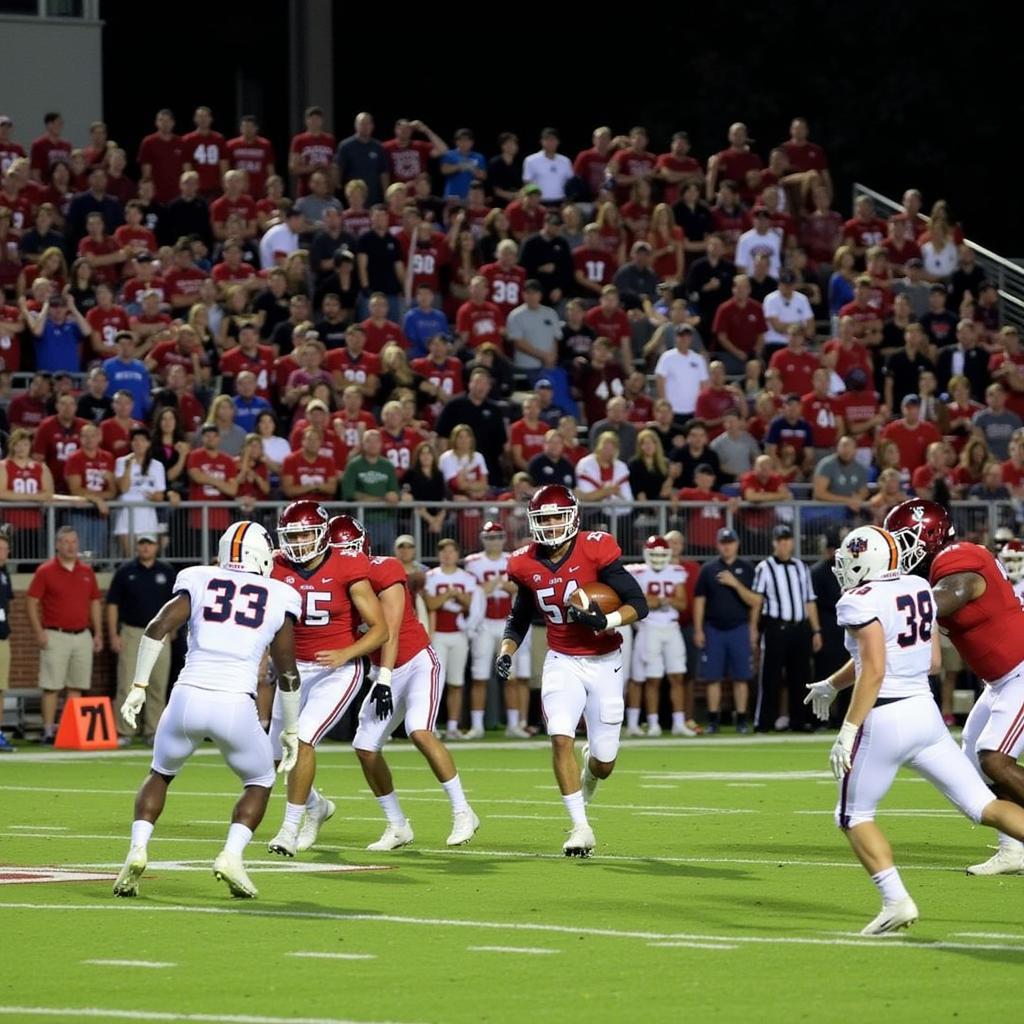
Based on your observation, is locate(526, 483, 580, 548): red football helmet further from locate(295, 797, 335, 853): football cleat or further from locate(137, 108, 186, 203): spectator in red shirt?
locate(137, 108, 186, 203): spectator in red shirt

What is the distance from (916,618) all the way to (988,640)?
1.95 metres

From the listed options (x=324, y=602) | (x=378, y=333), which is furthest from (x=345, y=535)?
(x=378, y=333)

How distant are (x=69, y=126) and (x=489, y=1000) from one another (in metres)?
22.0

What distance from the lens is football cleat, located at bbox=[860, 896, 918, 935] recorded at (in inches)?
360

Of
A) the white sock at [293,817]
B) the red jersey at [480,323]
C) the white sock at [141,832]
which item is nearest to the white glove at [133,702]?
the white sock at [141,832]

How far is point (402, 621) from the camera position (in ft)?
43.2

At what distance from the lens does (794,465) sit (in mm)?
24156

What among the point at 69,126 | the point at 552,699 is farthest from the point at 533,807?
the point at 69,126

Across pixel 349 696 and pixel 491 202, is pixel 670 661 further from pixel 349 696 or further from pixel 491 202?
pixel 349 696

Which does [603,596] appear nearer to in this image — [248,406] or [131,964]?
[131,964]

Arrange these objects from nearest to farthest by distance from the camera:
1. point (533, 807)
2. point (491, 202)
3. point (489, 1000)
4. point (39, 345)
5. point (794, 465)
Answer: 1. point (489, 1000)
2. point (533, 807)
3. point (39, 345)
4. point (794, 465)
5. point (491, 202)

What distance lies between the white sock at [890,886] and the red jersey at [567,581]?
152 inches

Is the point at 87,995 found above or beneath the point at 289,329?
beneath

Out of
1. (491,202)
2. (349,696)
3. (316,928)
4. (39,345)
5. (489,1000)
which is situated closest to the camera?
(489,1000)
